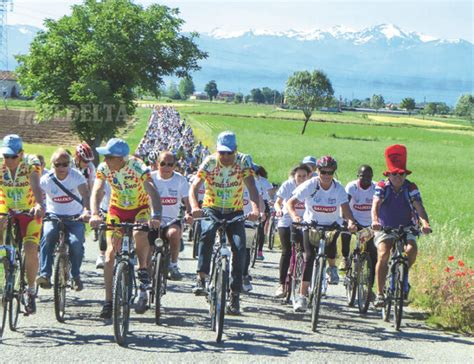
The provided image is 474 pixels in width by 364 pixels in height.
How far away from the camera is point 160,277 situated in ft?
28.3

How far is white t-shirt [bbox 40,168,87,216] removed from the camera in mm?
9008

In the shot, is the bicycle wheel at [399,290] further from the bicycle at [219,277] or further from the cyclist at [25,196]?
the cyclist at [25,196]

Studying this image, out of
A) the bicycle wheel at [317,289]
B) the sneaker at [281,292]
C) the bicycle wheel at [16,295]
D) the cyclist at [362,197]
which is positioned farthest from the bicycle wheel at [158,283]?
the cyclist at [362,197]

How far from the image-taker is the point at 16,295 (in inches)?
301

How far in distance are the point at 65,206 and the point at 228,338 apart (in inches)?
105

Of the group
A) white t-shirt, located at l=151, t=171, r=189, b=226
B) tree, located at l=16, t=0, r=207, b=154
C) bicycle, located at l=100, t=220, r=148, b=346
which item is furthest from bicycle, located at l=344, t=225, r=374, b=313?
tree, located at l=16, t=0, r=207, b=154

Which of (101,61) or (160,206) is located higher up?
(101,61)

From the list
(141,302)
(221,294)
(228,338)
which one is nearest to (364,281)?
(228,338)

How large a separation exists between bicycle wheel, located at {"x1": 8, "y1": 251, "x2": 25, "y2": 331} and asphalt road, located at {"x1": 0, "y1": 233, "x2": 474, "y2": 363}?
5.0 inches

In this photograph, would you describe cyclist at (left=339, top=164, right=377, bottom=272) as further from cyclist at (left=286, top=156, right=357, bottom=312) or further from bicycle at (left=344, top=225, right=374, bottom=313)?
cyclist at (left=286, top=156, right=357, bottom=312)

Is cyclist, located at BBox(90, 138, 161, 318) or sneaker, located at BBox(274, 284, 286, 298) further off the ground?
cyclist, located at BBox(90, 138, 161, 318)

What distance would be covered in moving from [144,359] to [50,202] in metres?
2.97

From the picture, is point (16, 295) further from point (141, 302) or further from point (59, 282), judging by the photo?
point (141, 302)

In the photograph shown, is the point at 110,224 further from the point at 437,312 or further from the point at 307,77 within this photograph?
the point at 307,77
